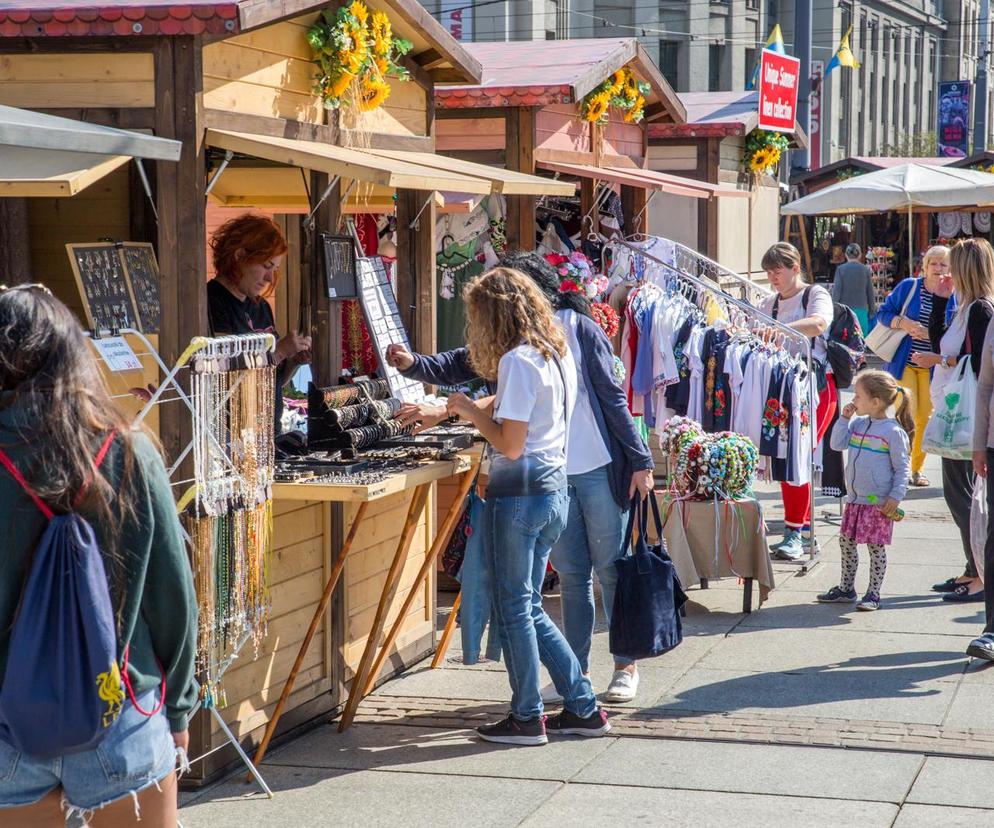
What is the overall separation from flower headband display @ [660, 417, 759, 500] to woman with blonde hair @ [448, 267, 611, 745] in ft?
7.42

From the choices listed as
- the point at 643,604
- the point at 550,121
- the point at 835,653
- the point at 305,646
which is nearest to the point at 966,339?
the point at 835,653

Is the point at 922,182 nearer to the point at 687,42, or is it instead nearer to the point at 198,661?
the point at 198,661

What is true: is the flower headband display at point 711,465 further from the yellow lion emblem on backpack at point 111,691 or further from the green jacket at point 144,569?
the yellow lion emblem on backpack at point 111,691

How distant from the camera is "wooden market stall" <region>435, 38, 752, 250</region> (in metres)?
9.17

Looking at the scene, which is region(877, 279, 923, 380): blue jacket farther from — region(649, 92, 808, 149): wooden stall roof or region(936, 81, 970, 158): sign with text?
region(936, 81, 970, 158): sign with text

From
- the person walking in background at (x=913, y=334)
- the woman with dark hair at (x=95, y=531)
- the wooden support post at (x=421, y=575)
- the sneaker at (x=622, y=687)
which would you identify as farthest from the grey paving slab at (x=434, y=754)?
the person walking in background at (x=913, y=334)

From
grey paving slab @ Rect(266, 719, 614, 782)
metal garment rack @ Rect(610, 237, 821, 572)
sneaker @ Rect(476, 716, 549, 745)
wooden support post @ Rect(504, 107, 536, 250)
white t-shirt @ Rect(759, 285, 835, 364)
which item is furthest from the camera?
wooden support post @ Rect(504, 107, 536, 250)

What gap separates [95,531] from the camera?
282 centimetres

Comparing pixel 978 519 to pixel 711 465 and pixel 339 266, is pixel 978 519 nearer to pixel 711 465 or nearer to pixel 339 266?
pixel 711 465

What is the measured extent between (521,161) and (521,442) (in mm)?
4387

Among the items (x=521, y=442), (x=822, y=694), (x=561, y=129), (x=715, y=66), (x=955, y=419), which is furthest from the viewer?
(x=715, y=66)

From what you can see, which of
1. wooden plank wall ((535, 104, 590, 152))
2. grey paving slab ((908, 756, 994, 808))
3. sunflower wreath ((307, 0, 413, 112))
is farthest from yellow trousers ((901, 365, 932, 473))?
grey paving slab ((908, 756, 994, 808))

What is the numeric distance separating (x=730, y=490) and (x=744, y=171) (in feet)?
24.5

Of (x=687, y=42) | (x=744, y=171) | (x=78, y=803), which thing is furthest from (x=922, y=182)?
(x=687, y=42)
